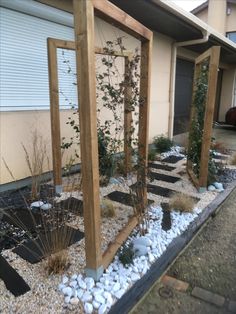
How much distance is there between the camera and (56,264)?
2.04m

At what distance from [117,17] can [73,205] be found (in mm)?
2069

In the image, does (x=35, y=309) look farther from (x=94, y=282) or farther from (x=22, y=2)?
(x=22, y=2)

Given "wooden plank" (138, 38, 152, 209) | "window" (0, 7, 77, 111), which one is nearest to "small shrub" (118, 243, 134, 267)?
"wooden plank" (138, 38, 152, 209)

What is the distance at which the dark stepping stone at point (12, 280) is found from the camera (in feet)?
6.12

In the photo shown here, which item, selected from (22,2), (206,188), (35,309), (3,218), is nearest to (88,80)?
(35,309)

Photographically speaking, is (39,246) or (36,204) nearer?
(39,246)

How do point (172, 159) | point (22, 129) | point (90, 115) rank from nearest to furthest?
point (90, 115), point (22, 129), point (172, 159)

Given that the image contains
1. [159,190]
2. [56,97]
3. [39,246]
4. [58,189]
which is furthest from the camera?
[159,190]

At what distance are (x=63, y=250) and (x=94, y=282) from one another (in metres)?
0.36

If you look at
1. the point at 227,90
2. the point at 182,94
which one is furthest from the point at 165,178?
the point at 227,90

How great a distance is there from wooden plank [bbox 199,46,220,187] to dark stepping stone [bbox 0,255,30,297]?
8.68 feet

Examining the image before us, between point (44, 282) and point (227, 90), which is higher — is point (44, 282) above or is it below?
below

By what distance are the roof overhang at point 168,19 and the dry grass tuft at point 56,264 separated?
3736 millimetres

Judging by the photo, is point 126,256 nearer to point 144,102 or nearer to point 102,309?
point 102,309
